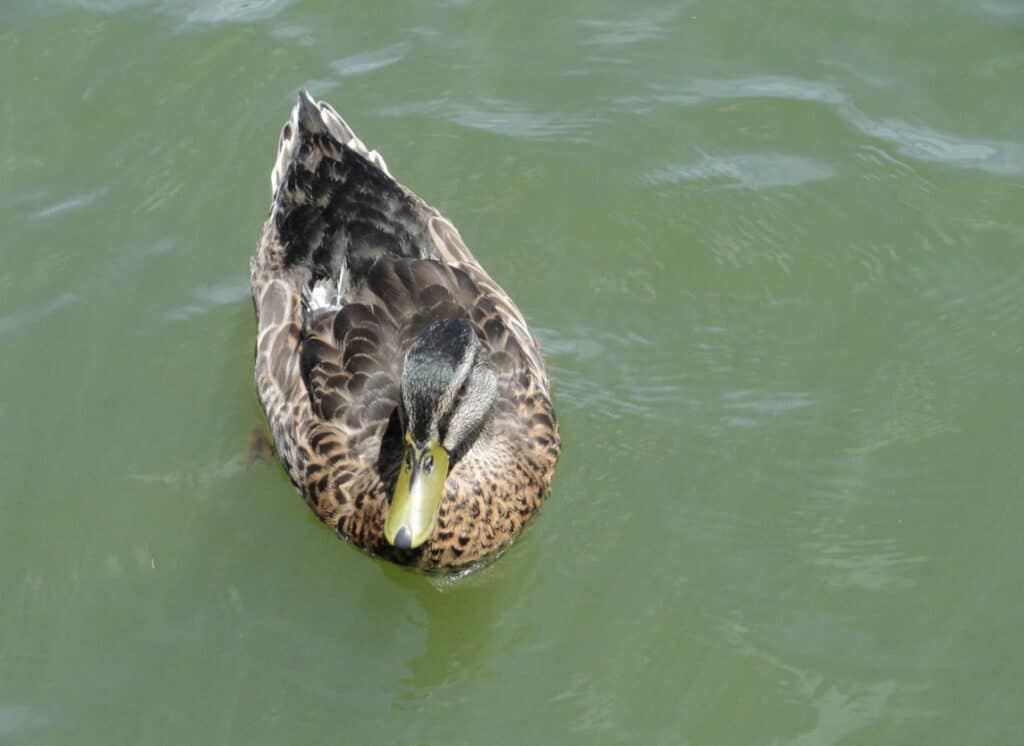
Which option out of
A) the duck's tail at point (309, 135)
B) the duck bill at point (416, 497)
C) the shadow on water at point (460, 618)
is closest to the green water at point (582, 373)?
the shadow on water at point (460, 618)

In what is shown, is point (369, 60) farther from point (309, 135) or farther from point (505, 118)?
point (309, 135)

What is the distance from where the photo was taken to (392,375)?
645 centimetres

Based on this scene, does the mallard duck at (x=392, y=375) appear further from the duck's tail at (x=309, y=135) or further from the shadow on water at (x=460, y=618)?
the shadow on water at (x=460, y=618)

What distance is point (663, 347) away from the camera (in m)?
7.39

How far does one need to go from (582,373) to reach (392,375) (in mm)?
1253

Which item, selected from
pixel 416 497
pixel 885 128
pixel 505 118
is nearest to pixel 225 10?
pixel 505 118

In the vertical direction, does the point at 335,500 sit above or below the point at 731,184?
below

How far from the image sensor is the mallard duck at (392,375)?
594 centimetres

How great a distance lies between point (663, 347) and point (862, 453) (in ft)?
3.83

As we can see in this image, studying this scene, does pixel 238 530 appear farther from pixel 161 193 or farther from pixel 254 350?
pixel 161 193

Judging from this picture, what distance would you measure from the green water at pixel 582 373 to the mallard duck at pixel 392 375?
331 millimetres

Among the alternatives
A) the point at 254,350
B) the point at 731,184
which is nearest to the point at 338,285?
the point at 254,350

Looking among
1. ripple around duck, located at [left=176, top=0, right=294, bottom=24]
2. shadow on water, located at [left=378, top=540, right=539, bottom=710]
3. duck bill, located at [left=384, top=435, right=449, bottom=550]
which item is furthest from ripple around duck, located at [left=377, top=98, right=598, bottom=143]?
duck bill, located at [left=384, top=435, right=449, bottom=550]

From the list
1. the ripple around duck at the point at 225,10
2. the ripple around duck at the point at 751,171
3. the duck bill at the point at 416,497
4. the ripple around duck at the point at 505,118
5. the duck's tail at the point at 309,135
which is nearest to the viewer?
the duck bill at the point at 416,497
